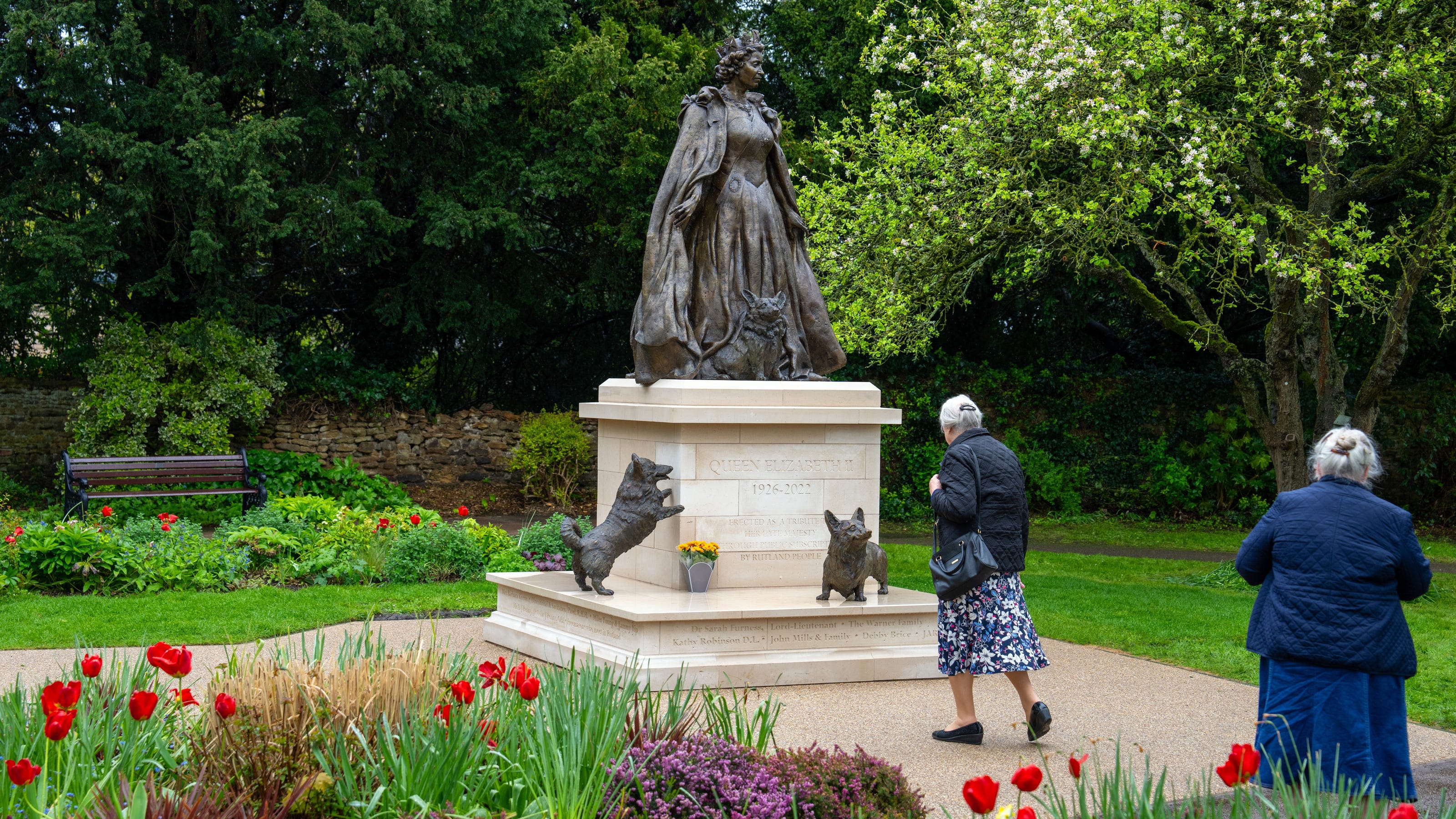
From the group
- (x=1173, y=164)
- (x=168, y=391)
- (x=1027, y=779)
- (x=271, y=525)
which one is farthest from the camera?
(x=168, y=391)

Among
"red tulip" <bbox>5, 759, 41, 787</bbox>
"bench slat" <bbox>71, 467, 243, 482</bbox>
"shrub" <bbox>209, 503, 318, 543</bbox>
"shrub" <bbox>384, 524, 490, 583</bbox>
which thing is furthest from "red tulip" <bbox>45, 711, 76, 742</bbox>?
"bench slat" <bbox>71, 467, 243, 482</bbox>

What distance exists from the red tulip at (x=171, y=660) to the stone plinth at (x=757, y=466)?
4.40 meters

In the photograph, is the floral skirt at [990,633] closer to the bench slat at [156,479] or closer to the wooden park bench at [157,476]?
the wooden park bench at [157,476]

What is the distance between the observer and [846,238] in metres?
13.8

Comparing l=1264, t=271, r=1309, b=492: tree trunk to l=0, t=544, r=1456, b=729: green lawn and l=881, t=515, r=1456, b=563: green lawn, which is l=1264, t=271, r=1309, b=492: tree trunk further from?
l=881, t=515, r=1456, b=563: green lawn

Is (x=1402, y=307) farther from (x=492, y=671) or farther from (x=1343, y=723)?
(x=492, y=671)

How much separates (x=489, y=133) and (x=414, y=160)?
3.79ft

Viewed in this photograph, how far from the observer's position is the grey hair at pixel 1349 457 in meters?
4.77

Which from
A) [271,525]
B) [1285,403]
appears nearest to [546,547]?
[271,525]

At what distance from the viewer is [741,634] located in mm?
7297

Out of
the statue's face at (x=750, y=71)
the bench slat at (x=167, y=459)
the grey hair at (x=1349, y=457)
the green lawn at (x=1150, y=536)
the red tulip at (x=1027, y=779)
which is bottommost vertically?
the green lawn at (x=1150, y=536)

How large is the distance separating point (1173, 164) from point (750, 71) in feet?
15.5

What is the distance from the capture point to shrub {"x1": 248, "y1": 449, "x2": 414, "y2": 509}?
17422mm

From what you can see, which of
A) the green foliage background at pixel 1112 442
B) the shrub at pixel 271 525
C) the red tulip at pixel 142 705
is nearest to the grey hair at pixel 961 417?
the red tulip at pixel 142 705
